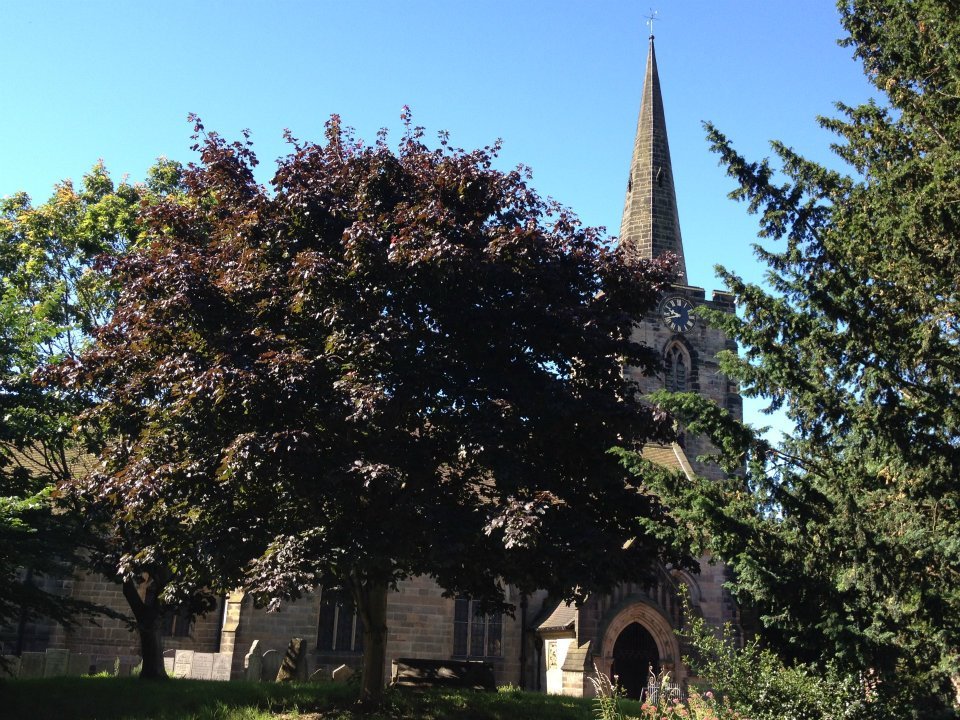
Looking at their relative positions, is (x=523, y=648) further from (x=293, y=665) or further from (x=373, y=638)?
(x=373, y=638)

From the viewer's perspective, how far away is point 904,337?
1294 centimetres

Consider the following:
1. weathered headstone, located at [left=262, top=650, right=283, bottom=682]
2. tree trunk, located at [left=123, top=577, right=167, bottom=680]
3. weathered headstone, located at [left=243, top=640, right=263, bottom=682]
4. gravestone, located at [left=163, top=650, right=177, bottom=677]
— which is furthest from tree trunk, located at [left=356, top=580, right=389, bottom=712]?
gravestone, located at [left=163, top=650, right=177, bottom=677]

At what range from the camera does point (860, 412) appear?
1251 cm

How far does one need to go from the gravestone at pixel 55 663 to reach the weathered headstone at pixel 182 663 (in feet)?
10.7

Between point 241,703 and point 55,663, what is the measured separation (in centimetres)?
678

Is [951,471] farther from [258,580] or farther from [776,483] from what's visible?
[258,580]

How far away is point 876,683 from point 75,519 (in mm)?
14818

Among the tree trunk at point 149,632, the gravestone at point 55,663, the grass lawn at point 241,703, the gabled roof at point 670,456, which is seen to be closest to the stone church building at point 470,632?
the gravestone at point 55,663

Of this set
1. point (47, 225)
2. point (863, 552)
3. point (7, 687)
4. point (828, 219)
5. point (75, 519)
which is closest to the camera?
point (863, 552)

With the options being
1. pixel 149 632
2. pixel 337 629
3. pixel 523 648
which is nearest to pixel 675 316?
pixel 523 648

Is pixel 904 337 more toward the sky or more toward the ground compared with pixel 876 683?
more toward the sky

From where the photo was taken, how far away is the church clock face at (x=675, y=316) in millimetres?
38688

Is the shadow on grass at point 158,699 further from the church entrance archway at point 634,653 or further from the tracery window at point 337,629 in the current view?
the church entrance archway at point 634,653

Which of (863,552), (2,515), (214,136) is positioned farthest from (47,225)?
(863,552)
